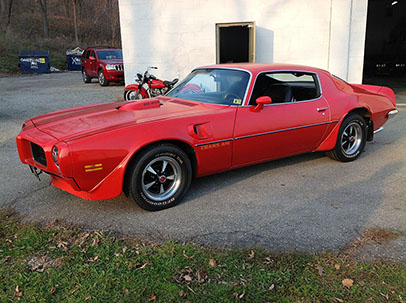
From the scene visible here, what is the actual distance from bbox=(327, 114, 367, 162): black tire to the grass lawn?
2611 mm

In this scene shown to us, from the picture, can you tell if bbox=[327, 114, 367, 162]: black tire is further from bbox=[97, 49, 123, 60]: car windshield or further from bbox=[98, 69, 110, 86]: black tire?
bbox=[97, 49, 123, 60]: car windshield

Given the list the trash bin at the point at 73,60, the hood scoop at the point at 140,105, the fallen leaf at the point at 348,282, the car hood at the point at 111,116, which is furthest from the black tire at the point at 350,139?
the trash bin at the point at 73,60

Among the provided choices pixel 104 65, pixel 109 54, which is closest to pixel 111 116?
pixel 104 65

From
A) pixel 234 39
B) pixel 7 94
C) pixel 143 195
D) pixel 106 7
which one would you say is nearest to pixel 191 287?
pixel 143 195

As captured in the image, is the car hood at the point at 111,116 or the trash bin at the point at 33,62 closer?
the car hood at the point at 111,116

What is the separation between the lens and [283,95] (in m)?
4.89

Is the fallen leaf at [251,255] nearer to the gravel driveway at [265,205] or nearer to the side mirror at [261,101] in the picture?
the gravel driveway at [265,205]

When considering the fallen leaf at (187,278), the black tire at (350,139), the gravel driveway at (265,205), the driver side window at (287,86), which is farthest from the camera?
the black tire at (350,139)

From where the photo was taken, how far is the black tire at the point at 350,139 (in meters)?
5.22

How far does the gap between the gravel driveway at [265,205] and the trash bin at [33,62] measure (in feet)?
66.7

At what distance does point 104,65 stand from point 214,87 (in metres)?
12.3

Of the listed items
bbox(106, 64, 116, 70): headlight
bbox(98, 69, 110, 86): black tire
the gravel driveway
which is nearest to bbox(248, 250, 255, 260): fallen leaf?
the gravel driveway

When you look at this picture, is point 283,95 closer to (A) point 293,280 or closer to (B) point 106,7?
(A) point 293,280

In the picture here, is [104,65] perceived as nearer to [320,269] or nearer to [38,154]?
[38,154]
